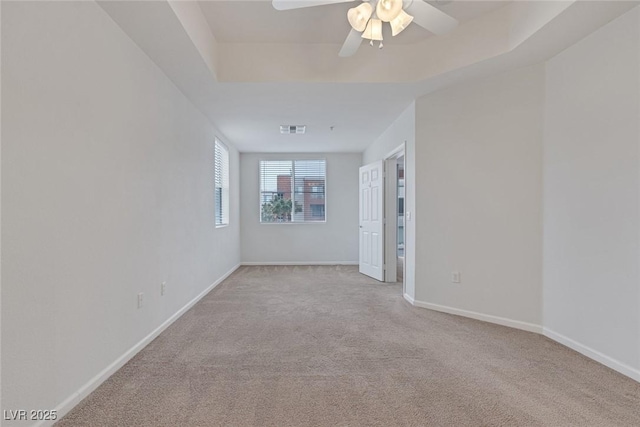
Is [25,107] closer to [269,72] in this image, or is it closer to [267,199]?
[269,72]

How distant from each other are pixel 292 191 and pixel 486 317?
4.93m

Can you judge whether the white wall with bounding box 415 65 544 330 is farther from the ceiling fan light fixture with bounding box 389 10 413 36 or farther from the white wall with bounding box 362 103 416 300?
the ceiling fan light fixture with bounding box 389 10 413 36

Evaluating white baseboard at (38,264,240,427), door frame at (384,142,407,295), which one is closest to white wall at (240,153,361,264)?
door frame at (384,142,407,295)

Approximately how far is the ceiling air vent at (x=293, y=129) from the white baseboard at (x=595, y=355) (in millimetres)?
4024

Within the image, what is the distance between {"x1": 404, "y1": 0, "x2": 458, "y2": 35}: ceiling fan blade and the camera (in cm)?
213

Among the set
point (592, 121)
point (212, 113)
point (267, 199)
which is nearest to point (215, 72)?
point (212, 113)

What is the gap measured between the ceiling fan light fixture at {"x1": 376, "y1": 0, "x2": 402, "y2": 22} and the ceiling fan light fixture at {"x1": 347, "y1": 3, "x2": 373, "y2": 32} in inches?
2.7

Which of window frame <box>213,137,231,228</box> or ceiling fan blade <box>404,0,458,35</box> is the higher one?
ceiling fan blade <box>404,0,458,35</box>

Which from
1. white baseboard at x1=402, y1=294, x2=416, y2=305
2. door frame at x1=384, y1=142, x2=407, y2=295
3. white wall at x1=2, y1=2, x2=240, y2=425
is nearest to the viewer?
white wall at x1=2, y1=2, x2=240, y2=425

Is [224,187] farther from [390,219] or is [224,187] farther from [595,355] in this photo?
[595,355]

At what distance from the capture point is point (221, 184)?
593cm

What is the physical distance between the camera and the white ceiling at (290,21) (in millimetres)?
2826

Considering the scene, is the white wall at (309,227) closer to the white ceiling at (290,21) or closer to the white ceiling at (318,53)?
the white ceiling at (318,53)

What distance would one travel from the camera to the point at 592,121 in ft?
8.63
